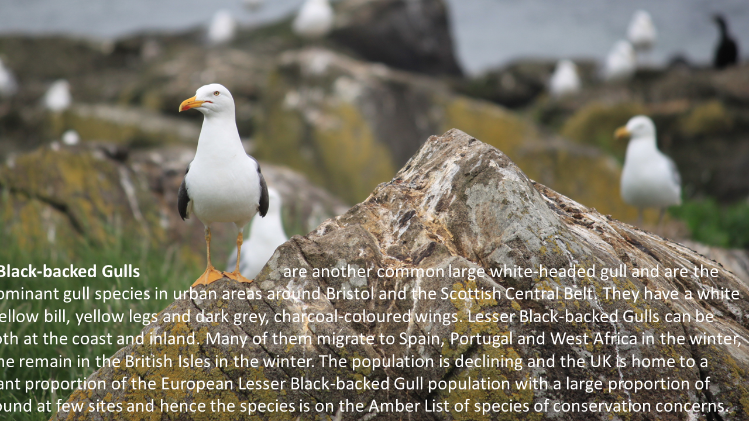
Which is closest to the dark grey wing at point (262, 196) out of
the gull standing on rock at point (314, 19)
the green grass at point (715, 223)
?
the green grass at point (715, 223)

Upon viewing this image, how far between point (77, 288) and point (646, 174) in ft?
19.2

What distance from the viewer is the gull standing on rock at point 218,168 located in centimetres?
305

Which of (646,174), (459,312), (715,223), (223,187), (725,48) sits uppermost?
(725,48)

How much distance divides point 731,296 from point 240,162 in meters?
2.74

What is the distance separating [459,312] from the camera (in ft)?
8.22

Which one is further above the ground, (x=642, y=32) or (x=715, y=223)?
(x=642, y=32)

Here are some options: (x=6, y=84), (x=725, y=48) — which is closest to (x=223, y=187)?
(x=725, y=48)

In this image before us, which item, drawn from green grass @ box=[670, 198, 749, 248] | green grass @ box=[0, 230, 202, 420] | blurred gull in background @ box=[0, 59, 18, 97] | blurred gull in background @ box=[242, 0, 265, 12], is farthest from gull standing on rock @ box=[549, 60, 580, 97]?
blurred gull in background @ box=[0, 59, 18, 97]

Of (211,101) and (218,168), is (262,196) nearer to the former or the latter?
(218,168)

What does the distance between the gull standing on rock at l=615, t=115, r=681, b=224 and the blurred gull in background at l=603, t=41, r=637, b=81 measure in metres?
9.16

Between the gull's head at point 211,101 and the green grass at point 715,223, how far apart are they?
7.23m

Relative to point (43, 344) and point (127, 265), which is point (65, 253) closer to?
point (127, 265)

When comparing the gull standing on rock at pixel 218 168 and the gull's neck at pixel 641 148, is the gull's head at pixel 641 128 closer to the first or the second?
the gull's neck at pixel 641 148


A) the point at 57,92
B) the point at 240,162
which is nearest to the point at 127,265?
the point at 240,162
